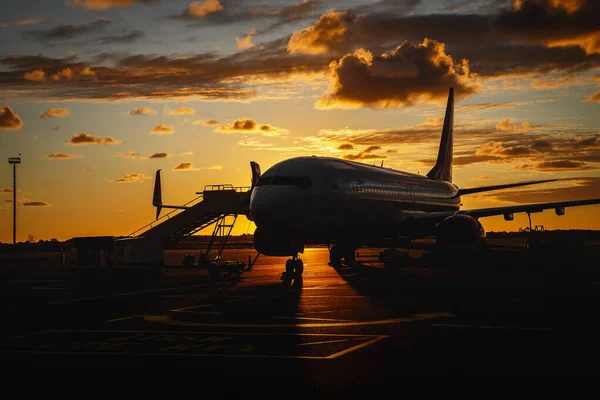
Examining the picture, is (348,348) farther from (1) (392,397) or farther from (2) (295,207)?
(2) (295,207)

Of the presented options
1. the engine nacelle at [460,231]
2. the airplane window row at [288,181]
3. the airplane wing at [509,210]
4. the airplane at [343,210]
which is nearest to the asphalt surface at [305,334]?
the airplane at [343,210]

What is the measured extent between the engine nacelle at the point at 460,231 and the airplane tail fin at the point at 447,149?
962 inches

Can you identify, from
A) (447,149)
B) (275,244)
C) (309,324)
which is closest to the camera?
(309,324)

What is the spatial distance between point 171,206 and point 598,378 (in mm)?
48080

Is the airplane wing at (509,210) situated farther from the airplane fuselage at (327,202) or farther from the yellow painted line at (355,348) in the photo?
the yellow painted line at (355,348)

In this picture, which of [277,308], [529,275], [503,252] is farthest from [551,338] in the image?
[503,252]

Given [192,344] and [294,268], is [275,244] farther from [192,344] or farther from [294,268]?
[192,344]

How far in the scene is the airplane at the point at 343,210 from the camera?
1388 inches

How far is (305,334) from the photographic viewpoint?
17.5 meters

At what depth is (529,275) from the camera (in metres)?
40.1

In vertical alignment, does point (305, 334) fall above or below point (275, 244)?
below

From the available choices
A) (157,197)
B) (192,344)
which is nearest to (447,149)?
(157,197)

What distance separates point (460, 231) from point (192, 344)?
2830cm

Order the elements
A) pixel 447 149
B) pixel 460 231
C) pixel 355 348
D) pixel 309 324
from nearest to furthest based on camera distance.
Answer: pixel 355 348 → pixel 309 324 → pixel 460 231 → pixel 447 149
